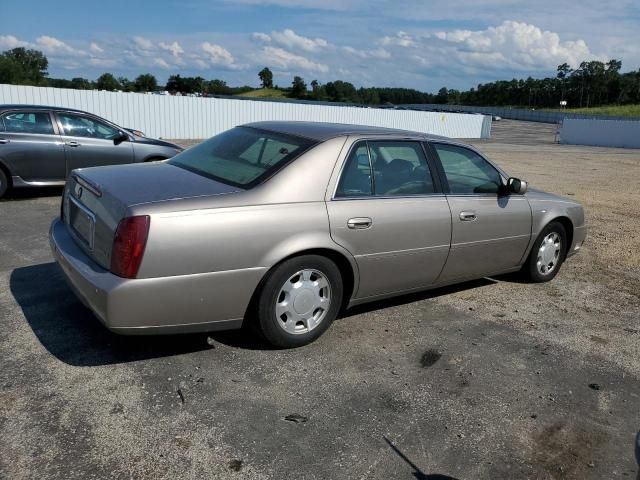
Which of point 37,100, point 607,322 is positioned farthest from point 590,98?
point 607,322

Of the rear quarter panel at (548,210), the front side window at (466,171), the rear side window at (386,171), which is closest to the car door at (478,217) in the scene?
the front side window at (466,171)

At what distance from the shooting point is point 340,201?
4.00m

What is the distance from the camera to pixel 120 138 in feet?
31.5

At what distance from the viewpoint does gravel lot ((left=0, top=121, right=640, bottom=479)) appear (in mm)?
2791

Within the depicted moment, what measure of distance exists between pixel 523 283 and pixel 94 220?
14.0 feet

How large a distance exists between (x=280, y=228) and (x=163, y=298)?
33.6 inches

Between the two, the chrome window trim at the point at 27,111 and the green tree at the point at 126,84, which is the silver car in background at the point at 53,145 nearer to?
the chrome window trim at the point at 27,111

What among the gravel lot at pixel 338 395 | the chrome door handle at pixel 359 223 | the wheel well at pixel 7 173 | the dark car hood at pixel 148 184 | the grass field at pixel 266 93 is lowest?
the gravel lot at pixel 338 395

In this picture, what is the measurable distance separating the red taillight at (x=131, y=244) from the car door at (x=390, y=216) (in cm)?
128

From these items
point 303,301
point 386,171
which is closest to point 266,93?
point 386,171

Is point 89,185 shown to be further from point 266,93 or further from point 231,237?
point 266,93

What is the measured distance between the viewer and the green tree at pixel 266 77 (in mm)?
137062

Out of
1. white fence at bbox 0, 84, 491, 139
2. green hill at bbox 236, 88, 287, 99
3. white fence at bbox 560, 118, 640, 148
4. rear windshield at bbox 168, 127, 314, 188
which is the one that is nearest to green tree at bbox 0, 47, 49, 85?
green hill at bbox 236, 88, 287, 99

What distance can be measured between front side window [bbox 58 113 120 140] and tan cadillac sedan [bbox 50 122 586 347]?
5486mm
